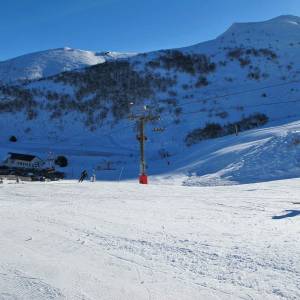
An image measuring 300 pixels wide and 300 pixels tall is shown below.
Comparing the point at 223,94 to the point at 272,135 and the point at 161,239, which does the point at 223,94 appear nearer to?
the point at 272,135

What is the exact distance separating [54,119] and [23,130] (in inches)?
163

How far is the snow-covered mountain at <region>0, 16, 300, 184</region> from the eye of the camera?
44438 millimetres

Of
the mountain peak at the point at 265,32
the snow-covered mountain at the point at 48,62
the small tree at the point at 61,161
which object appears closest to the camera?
the small tree at the point at 61,161

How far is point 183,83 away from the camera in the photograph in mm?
62094

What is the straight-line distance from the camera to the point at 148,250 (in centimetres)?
677

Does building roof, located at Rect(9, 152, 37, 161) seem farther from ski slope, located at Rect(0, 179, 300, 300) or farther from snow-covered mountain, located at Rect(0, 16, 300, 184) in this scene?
ski slope, located at Rect(0, 179, 300, 300)

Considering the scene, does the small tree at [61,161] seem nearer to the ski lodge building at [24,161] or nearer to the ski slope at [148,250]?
the ski lodge building at [24,161]

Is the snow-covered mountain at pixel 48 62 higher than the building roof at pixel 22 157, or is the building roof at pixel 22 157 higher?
the snow-covered mountain at pixel 48 62

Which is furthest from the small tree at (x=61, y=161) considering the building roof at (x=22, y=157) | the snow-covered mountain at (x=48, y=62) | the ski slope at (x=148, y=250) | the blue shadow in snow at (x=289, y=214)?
the snow-covered mountain at (x=48, y=62)

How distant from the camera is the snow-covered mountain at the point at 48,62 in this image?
8919 centimetres

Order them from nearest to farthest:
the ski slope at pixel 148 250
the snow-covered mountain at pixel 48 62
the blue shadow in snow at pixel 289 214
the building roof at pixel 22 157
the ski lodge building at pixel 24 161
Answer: the ski slope at pixel 148 250 < the blue shadow in snow at pixel 289 214 < the ski lodge building at pixel 24 161 < the building roof at pixel 22 157 < the snow-covered mountain at pixel 48 62

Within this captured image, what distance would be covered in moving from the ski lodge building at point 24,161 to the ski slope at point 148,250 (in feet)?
102

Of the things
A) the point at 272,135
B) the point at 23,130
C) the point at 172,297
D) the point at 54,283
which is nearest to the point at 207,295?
the point at 172,297

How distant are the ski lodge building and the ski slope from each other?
3118 centimetres
